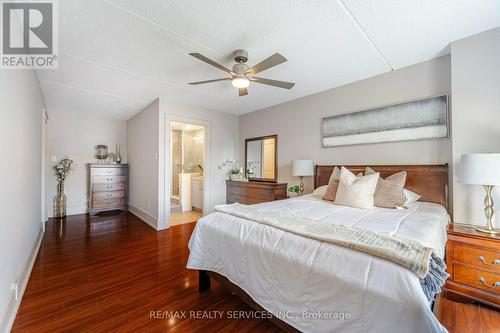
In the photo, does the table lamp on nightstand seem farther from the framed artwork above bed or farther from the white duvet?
the framed artwork above bed

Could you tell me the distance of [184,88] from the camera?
3426mm

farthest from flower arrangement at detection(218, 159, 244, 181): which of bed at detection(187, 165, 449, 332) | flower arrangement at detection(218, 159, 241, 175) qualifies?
bed at detection(187, 165, 449, 332)

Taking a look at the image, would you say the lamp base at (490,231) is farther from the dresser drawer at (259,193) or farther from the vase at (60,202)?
the vase at (60,202)

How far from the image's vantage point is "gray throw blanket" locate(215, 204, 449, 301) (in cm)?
95

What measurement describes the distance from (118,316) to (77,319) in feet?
1.00

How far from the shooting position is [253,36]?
2084 mm

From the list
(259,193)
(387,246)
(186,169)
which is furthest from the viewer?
(186,169)

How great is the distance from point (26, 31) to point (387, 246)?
3.47 meters

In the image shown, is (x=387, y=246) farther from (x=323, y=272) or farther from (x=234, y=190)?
(x=234, y=190)

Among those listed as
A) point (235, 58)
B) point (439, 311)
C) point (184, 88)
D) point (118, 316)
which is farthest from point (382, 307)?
Result: point (184, 88)

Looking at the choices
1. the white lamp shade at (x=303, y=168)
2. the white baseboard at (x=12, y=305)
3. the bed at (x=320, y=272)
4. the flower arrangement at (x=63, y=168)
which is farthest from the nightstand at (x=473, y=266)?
the flower arrangement at (x=63, y=168)

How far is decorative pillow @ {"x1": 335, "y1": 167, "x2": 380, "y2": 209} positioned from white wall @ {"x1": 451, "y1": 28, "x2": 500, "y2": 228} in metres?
0.88

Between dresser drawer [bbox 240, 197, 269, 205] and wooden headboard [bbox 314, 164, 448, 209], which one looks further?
dresser drawer [bbox 240, 197, 269, 205]

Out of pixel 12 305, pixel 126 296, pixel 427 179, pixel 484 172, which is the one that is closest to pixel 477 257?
pixel 484 172
